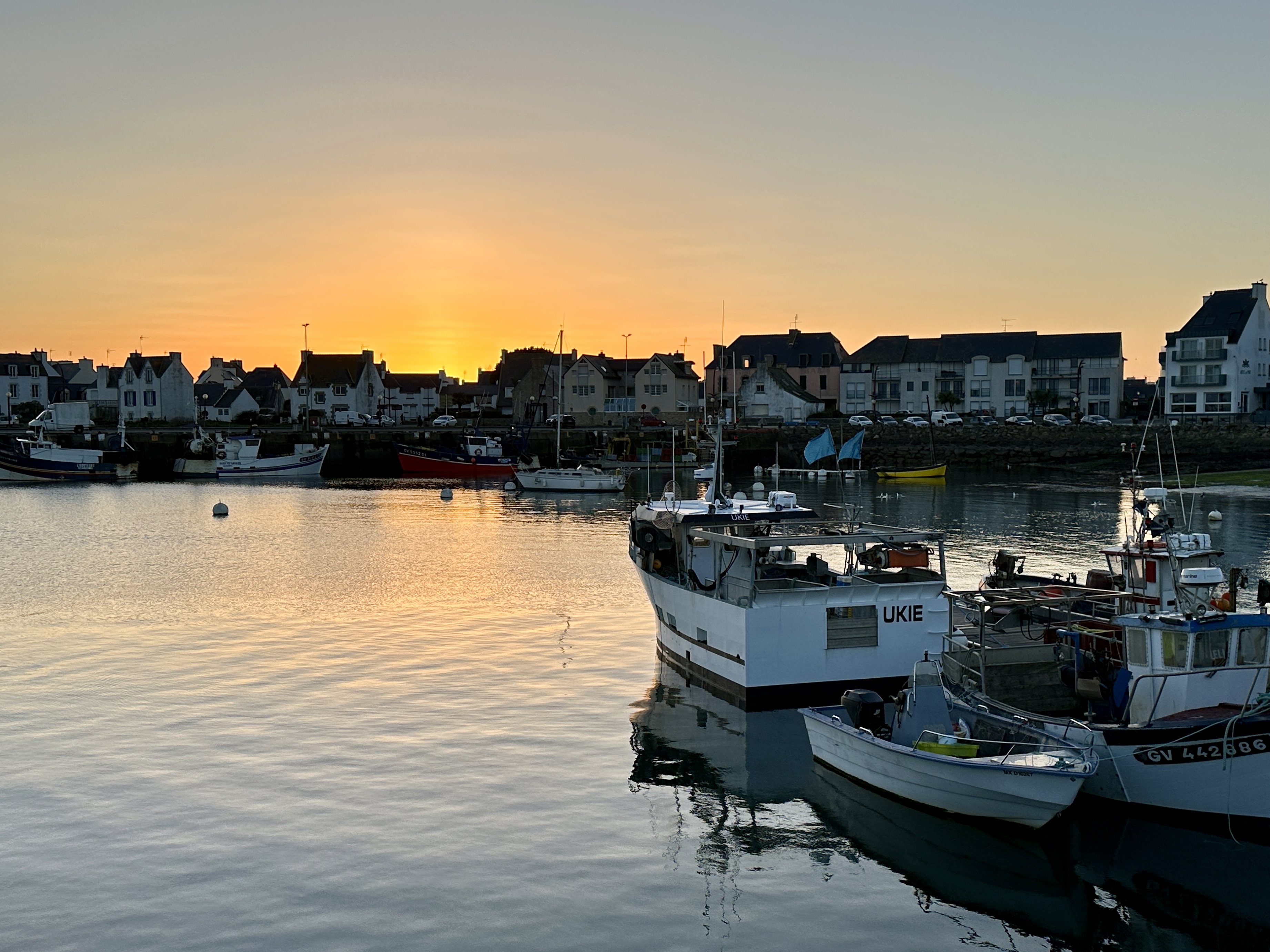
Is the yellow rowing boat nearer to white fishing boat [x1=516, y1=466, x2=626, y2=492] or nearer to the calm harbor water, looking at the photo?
white fishing boat [x1=516, y1=466, x2=626, y2=492]

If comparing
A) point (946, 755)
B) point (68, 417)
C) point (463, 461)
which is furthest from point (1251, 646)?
point (68, 417)

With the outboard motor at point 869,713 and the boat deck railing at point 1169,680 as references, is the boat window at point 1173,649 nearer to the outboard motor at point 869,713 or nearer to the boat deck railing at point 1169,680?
the boat deck railing at point 1169,680

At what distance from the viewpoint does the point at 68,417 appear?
5315 inches

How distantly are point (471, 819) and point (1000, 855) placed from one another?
918 centimetres

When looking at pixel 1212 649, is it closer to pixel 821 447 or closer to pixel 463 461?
pixel 821 447

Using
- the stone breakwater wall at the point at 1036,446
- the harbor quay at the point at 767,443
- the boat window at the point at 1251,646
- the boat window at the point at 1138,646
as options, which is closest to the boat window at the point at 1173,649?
the boat window at the point at 1138,646

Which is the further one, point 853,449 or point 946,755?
point 853,449

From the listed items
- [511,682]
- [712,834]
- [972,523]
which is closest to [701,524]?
[511,682]

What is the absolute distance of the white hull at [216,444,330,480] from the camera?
11238cm

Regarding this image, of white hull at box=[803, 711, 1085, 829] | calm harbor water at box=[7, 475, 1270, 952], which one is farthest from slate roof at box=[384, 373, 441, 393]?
white hull at box=[803, 711, 1085, 829]

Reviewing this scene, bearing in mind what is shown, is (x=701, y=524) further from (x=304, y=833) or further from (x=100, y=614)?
(x=100, y=614)

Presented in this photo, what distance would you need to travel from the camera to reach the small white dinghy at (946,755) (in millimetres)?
18562

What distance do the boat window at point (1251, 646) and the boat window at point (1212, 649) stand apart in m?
0.29

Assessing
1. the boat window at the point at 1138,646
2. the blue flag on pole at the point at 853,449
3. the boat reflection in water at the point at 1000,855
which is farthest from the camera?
the blue flag on pole at the point at 853,449
